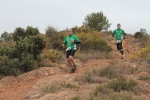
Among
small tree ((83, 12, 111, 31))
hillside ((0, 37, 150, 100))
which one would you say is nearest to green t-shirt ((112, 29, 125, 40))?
hillside ((0, 37, 150, 100))

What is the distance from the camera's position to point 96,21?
29406 mm

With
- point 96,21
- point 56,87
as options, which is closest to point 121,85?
point 56,87

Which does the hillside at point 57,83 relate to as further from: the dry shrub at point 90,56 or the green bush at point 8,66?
the dry shrub at point 90,56

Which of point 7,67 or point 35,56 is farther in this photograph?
point 35,56

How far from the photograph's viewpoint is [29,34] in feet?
40.5

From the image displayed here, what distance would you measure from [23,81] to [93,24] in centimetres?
2024

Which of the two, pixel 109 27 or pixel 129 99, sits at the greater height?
pixel 109 27

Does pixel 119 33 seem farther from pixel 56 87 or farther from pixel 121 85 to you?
pixel 56 87

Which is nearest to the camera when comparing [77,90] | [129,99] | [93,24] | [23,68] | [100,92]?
[129,99]

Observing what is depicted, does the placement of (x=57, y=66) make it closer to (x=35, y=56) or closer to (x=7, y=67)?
(x=35, y=56)

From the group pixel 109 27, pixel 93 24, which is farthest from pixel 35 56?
pixel 109 27

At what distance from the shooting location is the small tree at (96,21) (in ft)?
96.1

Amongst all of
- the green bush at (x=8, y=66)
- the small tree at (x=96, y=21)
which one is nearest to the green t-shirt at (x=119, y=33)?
the green bush at (x=8, y=66)

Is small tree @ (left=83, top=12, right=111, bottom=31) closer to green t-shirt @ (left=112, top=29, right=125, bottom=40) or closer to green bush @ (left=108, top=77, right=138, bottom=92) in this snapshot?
green t-shirt @ (left=112, top=29, right=125, bottom=40)
